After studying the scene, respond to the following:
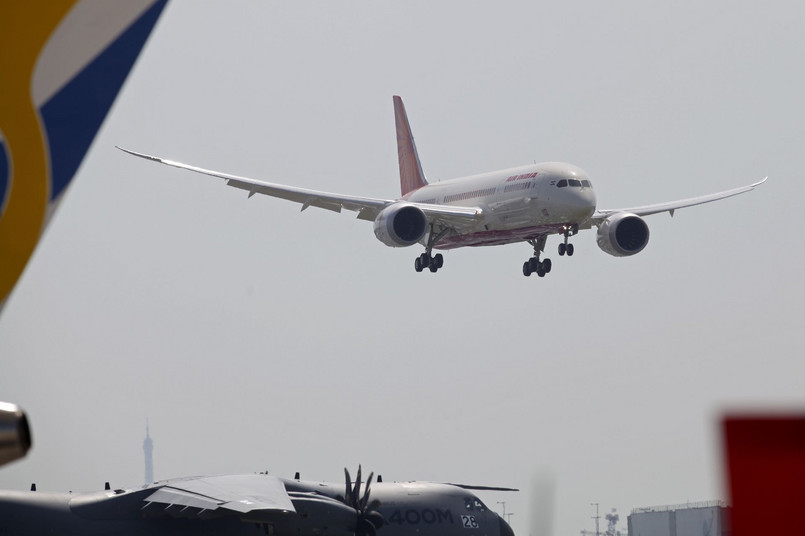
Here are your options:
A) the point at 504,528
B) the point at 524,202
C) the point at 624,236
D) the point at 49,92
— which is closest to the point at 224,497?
the point at 504,528

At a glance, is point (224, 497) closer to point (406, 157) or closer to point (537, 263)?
point (537, 263)

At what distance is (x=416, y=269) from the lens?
1789 inches

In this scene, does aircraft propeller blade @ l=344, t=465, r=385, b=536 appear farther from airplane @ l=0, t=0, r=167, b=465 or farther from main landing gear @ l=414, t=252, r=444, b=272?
airplane @ l=0, t=0, r=167, b=465

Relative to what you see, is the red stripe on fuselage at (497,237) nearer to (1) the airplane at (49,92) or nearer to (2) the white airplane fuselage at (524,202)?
(2) the white airplane fuselage at (524,202)

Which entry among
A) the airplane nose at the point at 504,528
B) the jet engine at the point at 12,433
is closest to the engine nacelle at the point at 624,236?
the airplane nose at the point at 504,528

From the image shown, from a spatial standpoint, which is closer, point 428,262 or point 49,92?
point 49,92

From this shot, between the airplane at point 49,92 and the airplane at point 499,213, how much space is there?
37669mm

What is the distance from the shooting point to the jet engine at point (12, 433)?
108 inches

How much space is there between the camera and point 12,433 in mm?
2773

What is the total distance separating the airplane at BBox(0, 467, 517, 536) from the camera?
22.8 meters

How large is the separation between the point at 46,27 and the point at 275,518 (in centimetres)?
2058

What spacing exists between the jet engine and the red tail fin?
177ft

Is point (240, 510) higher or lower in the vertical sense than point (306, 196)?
lower

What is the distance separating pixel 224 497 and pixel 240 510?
132 centimetres
